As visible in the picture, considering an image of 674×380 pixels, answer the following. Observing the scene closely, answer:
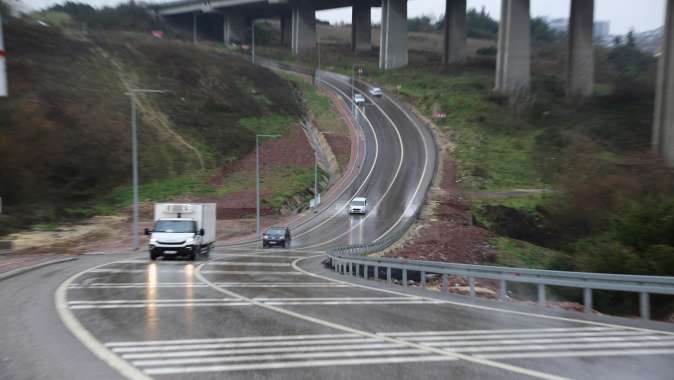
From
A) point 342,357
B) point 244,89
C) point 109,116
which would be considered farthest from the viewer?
point 244,89

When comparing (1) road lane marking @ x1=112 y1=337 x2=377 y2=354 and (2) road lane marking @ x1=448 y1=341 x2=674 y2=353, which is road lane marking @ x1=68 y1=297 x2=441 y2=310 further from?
(2) road lane marking @ x1=448 y1=341 x2=674 y2=353

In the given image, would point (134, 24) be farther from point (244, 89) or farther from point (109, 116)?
point (109, 116)

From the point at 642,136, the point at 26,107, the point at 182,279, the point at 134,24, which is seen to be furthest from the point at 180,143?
the point at 134,24

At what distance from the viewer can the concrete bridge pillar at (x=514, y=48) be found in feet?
296

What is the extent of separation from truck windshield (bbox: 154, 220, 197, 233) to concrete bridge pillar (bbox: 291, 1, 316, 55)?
113152 mm

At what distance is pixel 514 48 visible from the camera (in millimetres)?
92562

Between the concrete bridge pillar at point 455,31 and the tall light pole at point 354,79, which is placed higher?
the concrete bridge pillar at point 455,31

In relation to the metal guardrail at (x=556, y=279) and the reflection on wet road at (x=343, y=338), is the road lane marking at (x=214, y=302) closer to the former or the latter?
the reflection on wet road at (x=343, y=338)

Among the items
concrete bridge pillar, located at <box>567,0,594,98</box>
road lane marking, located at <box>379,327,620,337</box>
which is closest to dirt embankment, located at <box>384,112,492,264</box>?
road lane marking, located at <box>379,327,620,337</box>

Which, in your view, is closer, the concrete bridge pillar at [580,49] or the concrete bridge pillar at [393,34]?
the concrete bridge pillar at [580,49]

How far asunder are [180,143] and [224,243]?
2872 cm

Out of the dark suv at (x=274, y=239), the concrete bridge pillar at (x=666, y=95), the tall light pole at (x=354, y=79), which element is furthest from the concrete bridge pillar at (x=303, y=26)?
the dark suv at (x=274, y=239)

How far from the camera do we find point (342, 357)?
8609 millimetres

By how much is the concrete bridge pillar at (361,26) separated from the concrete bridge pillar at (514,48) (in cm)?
5487
